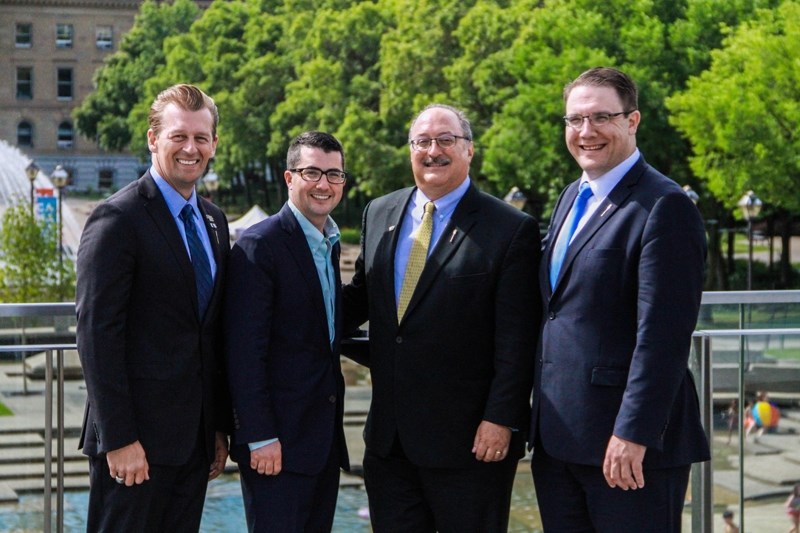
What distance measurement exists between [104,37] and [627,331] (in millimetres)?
94715

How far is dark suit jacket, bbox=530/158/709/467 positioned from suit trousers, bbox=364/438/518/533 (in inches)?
15.0

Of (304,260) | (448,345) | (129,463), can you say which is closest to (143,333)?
(129,463)

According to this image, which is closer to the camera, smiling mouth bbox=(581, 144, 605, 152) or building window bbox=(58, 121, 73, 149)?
smiling mouth bbox=(581, 144, 605, 152)

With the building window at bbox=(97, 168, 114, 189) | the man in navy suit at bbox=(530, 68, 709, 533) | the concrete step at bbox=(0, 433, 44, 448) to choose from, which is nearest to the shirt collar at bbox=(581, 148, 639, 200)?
the man in navy suit at bbox=(530, 68, 709, 533)

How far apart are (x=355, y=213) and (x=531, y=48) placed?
29.7 metres

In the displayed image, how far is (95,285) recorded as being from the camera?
482cm

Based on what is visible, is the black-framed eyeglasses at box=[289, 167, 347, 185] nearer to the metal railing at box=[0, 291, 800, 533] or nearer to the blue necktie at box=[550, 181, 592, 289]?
the blue necktie at box=[550, 181, 592, 289]

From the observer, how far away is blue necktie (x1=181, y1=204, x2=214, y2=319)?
16.8 ft

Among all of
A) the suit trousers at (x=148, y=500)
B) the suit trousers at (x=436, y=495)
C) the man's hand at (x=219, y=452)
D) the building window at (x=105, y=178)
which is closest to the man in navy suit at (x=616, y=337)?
the suit trousers at (x=436, y=495)

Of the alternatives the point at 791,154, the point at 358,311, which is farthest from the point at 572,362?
the point at 791,154

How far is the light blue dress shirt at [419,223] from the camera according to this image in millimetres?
5375

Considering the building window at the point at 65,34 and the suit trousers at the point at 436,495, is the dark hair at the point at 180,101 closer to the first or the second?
the suit trousers at the point at 436,495

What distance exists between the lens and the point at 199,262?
5.15 metres

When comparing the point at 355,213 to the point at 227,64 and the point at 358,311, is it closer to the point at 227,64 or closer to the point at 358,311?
the point at 227,64
